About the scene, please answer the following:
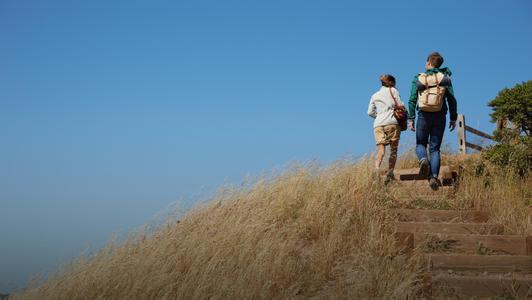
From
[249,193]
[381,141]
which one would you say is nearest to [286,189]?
[249,193]

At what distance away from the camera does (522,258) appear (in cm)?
740

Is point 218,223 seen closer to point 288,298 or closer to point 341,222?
→ point 341,222

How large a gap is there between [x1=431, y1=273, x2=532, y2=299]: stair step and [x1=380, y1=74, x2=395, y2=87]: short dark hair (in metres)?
4.81

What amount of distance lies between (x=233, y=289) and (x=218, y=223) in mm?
2390

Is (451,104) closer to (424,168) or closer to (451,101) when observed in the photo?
(451,101)

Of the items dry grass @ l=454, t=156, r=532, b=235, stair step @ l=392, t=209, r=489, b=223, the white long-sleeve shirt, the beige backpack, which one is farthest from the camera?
the white long-sleeve shirt

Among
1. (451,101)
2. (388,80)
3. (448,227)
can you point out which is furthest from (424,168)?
(448,227)

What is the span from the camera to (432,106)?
9.66m

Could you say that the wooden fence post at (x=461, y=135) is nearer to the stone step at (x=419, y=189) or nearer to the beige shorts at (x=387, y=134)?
the stone step at (x=419, y=189)

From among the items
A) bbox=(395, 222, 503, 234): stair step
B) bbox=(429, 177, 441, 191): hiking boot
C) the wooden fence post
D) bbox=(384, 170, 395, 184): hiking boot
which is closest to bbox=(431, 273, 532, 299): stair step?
bbox=(395, 222, 503, 234): stair step

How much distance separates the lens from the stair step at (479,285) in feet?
21.3

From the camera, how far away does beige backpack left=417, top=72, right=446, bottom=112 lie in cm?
961

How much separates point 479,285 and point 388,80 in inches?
197

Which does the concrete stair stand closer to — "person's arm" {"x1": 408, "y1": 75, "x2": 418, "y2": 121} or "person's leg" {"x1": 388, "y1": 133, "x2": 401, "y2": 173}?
"person's leg" {"x1": 388, "y1": 133, "x2": 401, "y2": 173}
